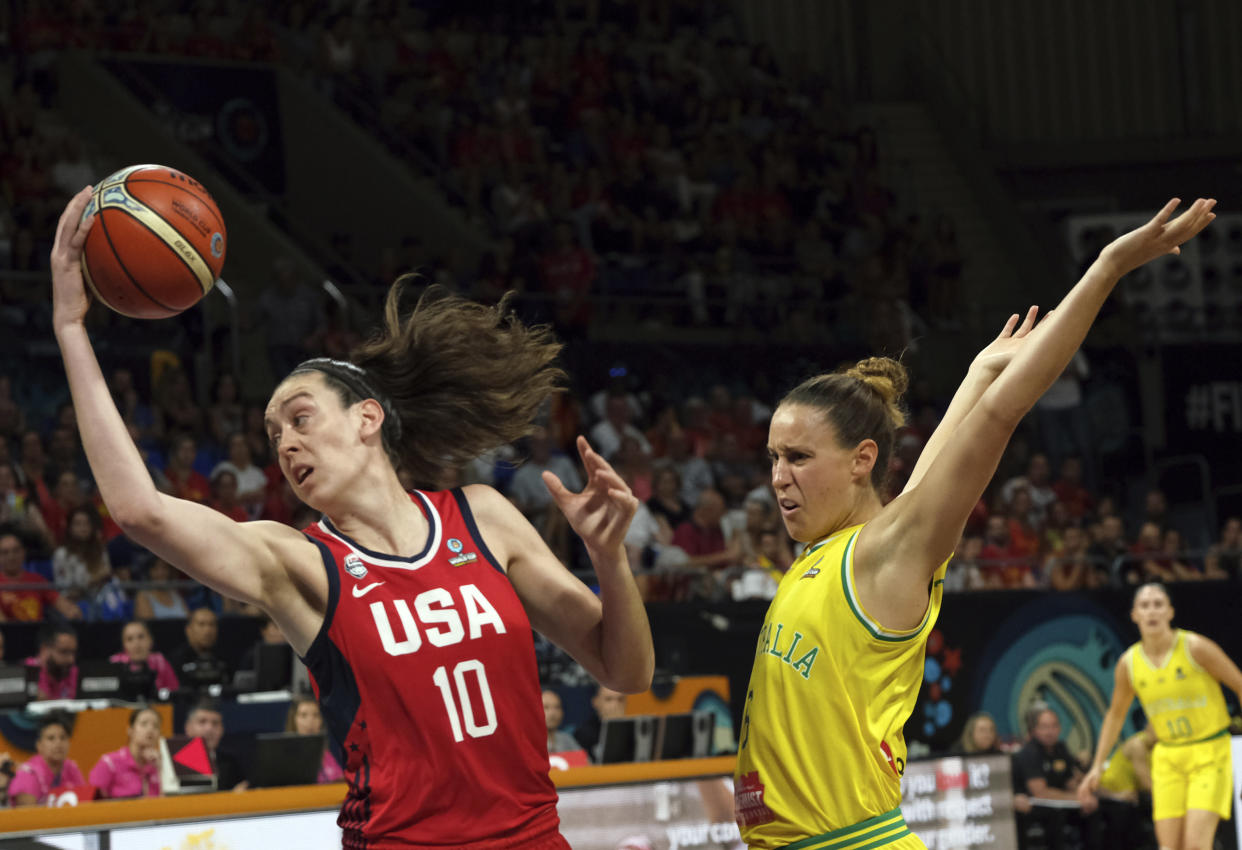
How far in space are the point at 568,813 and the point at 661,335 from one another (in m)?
10.0

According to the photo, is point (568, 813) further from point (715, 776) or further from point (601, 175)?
point (601, 175)

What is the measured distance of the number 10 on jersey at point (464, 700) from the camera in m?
3.27

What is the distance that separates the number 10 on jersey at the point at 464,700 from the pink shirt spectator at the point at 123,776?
4.95m

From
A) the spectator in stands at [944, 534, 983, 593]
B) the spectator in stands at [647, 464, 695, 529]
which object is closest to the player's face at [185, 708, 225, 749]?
the spectator in stands at [647, 464, 695, 529]

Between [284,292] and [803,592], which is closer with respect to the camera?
[803,592]

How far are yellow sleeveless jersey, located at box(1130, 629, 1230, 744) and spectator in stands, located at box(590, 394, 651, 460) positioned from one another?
435 centimetres

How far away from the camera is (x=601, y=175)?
16.6m

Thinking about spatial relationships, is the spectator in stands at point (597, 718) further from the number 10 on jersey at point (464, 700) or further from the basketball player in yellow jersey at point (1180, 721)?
the number 10 on jersey at point (464, 700)

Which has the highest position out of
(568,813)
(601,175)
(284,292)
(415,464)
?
(601,175)

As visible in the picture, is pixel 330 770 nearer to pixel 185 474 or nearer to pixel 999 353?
pixel 185 474

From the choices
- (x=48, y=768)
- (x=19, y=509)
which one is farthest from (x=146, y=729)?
(x=19, y=509)

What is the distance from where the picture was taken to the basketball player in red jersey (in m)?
3.23

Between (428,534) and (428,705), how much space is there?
1.33 feet

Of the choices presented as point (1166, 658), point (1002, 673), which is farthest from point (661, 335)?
point (1166, 658)
